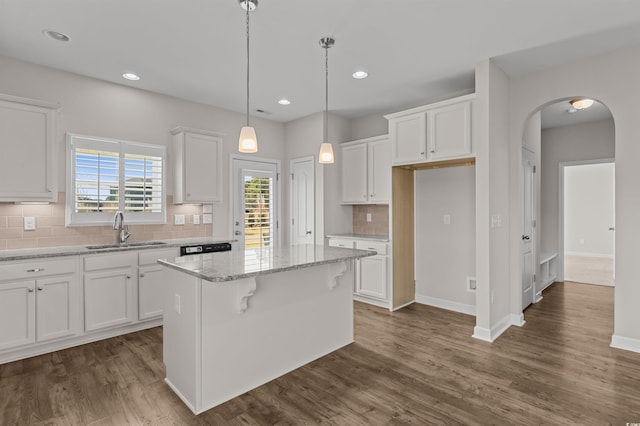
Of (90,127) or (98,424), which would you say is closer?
(98,424)

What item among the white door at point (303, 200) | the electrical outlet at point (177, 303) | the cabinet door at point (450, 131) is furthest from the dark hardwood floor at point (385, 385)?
the white door at point (303, 200)

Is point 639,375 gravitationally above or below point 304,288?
below

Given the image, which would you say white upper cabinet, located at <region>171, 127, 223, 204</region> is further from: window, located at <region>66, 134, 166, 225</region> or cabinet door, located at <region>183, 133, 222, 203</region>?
window, located at <region>66, 134, 166, 225</region>

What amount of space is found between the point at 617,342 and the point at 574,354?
1.77 ft

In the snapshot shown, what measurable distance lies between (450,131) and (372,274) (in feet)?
7.03

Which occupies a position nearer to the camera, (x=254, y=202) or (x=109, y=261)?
(x=109, y=261)

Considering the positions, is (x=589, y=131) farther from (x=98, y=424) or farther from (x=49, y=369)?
(x=49, y=369)

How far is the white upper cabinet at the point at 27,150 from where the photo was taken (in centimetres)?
312

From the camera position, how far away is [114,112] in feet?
13.3

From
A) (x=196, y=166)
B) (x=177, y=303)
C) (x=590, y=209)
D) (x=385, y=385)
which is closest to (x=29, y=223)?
(x=196, y=166)

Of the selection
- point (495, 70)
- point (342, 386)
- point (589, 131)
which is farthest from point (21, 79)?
point (589, 131)

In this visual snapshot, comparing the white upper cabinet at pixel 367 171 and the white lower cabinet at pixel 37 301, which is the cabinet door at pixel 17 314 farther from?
the white upper cabinet at pixel 367 171

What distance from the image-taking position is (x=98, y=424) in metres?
2.16

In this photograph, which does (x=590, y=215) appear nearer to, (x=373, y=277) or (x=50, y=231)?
(x=373, y=277)
